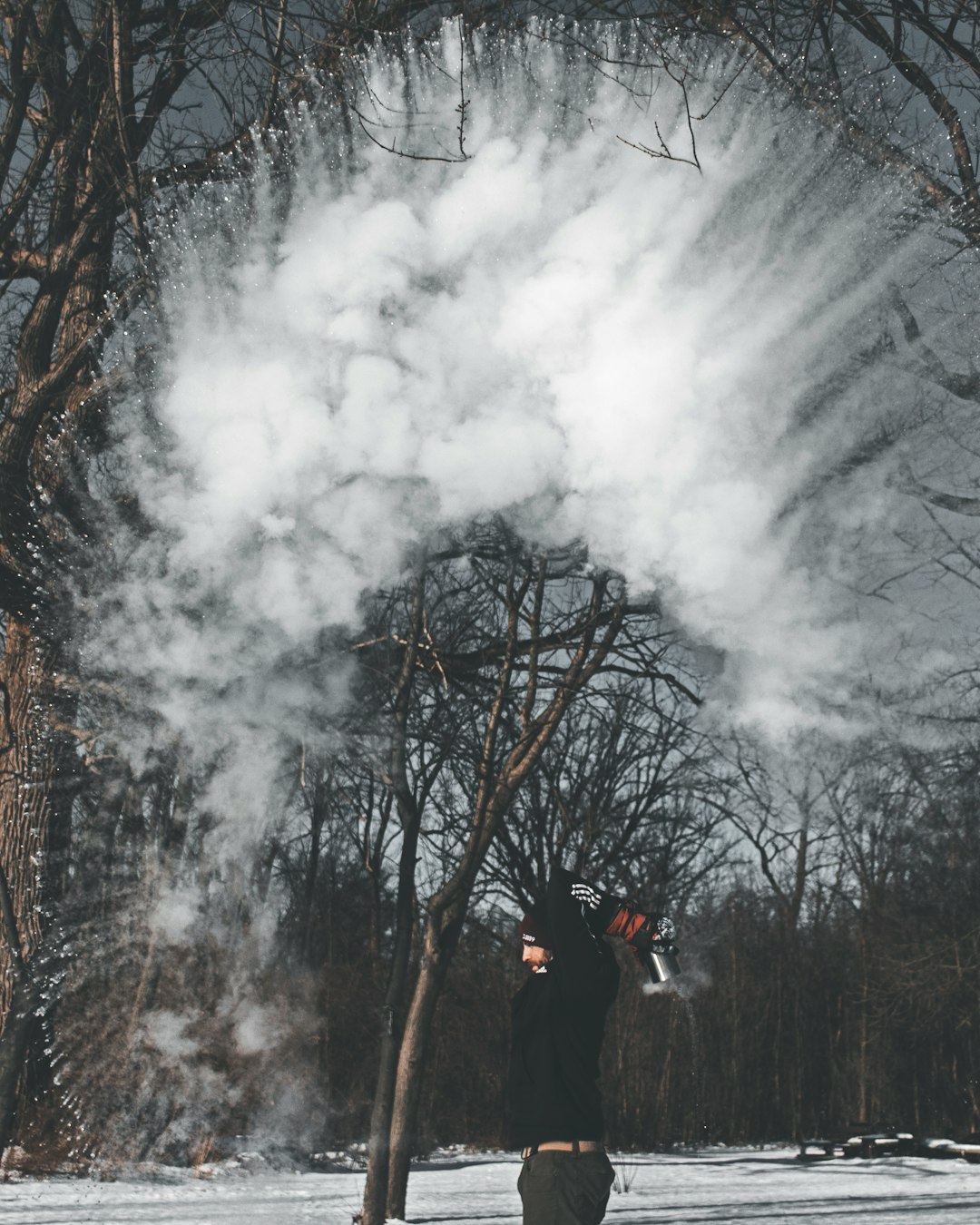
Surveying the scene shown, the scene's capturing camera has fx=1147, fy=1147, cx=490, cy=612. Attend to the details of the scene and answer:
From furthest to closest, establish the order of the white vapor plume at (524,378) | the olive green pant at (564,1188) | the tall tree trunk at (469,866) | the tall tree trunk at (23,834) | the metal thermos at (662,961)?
the tall tree trunk at (469,866) < the tall tree trunk at (23,834) < the white vapor plume at (524,378) < the metal thermos at (662,961) < the olive green pant at (564,1188)

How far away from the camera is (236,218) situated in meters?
5.10

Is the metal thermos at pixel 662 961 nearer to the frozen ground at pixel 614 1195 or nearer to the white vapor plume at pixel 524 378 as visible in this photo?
the white vapor plume at pixel 524 378

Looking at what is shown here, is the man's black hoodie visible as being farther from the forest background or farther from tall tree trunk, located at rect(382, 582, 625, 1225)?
tall tree trunk, located at rect(382, 582, 625, 1225)

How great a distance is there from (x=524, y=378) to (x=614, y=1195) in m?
9.24

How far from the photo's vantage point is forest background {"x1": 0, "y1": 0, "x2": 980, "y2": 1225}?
4941mm

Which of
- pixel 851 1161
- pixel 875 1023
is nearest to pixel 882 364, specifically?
pixel 851 1161

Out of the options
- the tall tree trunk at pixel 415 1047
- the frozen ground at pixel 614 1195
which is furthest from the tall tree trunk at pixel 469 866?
the frozen ground at pixel 614 1195

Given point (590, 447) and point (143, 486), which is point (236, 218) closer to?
point (143, 486)

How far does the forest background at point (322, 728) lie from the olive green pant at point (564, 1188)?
1.88 meters

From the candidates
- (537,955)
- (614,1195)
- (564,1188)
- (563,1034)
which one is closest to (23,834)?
(537,955)

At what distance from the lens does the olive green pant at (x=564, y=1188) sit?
340 cm

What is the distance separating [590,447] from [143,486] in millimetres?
1978

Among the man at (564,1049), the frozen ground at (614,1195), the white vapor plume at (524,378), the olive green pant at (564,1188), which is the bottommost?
the frozen ground at (614,1195)

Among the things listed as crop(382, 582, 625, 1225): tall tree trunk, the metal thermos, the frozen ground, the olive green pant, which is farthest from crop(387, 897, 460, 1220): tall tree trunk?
the metal thermos
